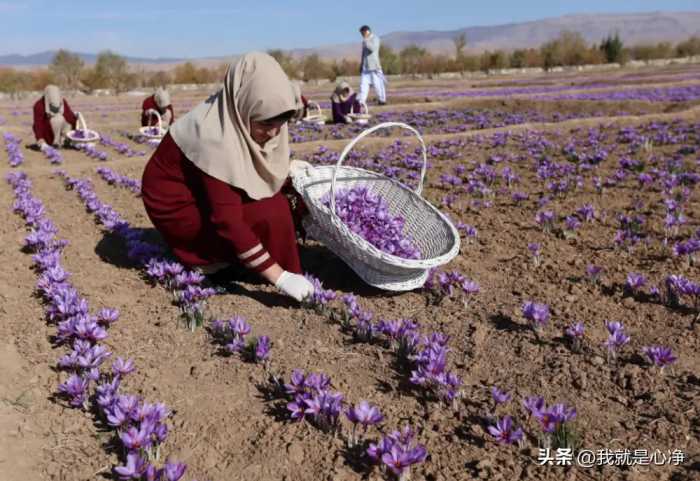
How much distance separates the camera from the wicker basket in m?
3.93

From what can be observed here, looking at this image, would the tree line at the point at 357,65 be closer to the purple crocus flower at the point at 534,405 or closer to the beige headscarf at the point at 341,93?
the beige headscarf at the point at 341,93

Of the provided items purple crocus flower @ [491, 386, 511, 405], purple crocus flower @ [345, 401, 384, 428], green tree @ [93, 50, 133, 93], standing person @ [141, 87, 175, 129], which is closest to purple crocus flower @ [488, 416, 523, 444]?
purple crocus flower @ [491, 386, 511, 405]

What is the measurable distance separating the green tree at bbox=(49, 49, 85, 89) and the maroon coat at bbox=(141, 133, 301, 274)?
135ft

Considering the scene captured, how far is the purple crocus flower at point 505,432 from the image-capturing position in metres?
2.70

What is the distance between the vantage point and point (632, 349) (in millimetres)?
3541

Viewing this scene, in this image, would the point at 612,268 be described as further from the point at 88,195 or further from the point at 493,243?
the point at 88,195

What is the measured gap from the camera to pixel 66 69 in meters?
40.4

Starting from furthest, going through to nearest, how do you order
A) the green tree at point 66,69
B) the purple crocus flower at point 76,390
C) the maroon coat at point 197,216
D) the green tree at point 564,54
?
1. the green tree at point 564,54
2. the green tree at point 66,69
3. the maroon coat at point 197,216
4. the purple crocus flower at point 76,390

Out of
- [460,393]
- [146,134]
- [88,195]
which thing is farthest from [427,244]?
[146,134]

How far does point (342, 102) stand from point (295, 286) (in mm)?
12384

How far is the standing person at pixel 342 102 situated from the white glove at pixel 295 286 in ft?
38.9

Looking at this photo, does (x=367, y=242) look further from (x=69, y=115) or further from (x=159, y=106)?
(x=69, y=115)

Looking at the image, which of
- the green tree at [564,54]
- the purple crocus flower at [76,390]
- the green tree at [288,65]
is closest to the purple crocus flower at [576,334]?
the purple crocus flower at [76,390]

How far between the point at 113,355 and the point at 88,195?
4070 mm
